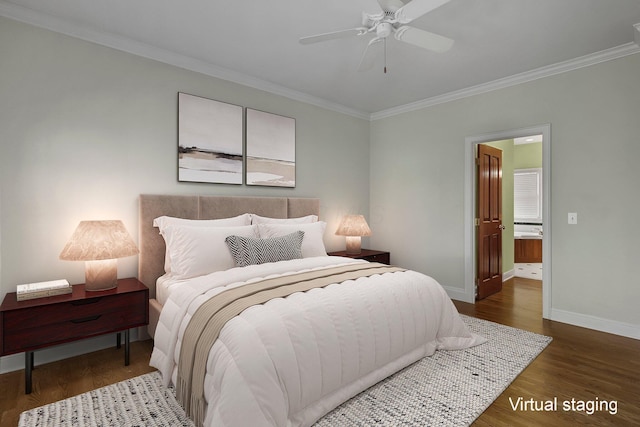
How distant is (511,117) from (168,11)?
3599mm

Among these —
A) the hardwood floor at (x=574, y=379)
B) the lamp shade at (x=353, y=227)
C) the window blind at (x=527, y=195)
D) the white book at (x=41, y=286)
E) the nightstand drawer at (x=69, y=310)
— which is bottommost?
the hardwood floor at (x=574, y=379)

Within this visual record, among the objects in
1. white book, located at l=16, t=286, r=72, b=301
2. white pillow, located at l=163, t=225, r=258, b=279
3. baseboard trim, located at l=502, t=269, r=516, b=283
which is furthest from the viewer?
baseboard trim, located at l=502, t=269, r=516, b=283

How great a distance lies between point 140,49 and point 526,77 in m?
3.95

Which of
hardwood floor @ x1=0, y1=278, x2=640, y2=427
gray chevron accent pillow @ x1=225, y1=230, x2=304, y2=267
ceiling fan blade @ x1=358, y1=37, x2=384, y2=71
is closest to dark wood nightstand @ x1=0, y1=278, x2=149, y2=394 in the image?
hardwood floor @ x1=0, y1=278, x2=640, y2=427

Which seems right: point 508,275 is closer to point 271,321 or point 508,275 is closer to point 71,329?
point 271,321

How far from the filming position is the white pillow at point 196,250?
265cm

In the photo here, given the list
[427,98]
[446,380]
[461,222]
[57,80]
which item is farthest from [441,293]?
[57,80]

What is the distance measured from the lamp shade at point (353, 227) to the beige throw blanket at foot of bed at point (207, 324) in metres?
2.16

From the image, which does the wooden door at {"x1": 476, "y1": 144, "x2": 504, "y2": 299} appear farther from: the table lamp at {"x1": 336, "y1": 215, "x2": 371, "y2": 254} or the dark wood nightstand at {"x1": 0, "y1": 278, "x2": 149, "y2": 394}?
the dark wood nightstand at {"x1": 0, "y1": 278, "x2": 149, "y2": 394}

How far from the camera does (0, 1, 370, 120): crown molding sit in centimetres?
244

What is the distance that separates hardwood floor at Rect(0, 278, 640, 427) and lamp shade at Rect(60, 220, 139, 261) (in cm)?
86

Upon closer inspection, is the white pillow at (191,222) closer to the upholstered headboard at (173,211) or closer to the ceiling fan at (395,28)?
the upholstered headboard at (173,211)

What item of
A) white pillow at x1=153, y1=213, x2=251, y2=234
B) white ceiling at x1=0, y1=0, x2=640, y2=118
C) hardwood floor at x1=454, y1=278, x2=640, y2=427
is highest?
white ceiling at x1=0, y1=0, x2=640, y2=118

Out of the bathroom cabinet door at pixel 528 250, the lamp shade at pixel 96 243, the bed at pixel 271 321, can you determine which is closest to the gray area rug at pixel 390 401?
the bed at pixel 271 321
